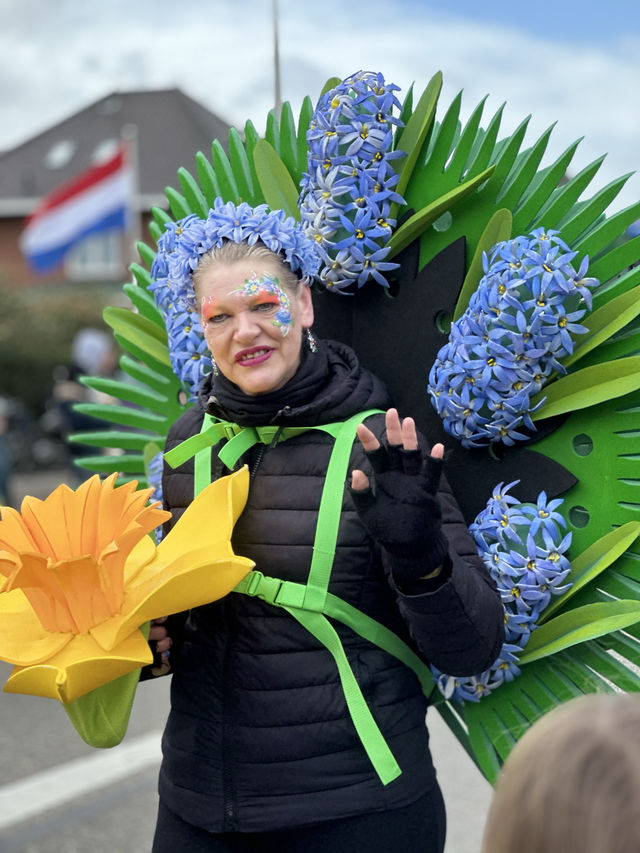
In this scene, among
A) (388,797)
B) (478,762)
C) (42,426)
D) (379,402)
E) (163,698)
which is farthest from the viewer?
(42,426)

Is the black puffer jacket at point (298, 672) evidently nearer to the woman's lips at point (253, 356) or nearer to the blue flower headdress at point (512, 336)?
the woman's lips at point (253, 356)

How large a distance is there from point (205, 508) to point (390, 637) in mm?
394

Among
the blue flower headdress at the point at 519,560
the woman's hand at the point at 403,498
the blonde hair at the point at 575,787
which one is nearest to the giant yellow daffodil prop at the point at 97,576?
the woman's hand at the point at 403,498

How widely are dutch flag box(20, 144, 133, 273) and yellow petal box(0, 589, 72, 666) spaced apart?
1106cm

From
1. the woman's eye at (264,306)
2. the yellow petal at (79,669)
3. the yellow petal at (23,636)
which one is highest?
the woman's eye at (264,306)

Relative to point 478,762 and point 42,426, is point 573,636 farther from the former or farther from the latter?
point 42,426

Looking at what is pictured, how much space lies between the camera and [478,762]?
211 cm

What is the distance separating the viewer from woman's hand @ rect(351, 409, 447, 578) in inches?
62.5

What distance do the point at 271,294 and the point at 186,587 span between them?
54cm

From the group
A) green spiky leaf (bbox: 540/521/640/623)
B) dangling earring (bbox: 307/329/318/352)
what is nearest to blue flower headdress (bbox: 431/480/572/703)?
green spiky leaf (bbox: 540/521/640/623)

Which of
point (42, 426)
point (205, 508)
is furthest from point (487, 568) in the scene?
point (42, 426)

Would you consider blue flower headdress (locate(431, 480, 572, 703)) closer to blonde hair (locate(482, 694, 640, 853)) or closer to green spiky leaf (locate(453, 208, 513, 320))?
green spiky leaf (locate(453, 208, 513, 320))

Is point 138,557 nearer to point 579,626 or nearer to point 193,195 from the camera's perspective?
point 579,626

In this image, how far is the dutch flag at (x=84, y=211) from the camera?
12.6 m
